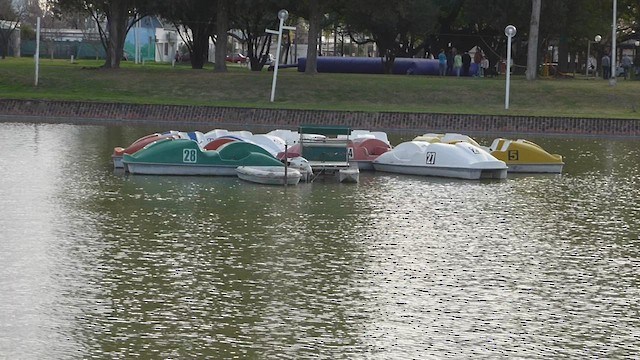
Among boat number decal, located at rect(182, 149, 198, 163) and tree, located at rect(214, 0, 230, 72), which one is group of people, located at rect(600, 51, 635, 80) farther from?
boat number decal, located at rect(182, 149, 198, 163)

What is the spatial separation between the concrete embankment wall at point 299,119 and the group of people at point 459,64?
19.5 meters

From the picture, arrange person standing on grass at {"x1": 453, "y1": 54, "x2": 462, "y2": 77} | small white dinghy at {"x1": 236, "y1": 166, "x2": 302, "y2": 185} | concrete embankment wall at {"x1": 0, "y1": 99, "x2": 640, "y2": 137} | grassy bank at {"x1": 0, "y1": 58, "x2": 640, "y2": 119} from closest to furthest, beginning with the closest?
small white dinghy at {"x1": 236, "y1": 166, "x2": 302, "y2": 185}
concrete embankment wall at {"x1": 0, "y1": 99, "x2": 640, "y2": 137}
grassy bank at {"x1": 0, "y1": 58, "x2": 640, "y2": 119}
person standing on grass at {"x1": 453, "y1": 54, "x2": 462, "y2": 77}

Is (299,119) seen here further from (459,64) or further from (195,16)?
(459,64)

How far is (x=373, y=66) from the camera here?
62656 millimetres

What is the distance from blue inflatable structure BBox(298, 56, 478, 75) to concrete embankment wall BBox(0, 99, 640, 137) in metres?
21.7

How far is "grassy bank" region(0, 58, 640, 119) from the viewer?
42.9 metres

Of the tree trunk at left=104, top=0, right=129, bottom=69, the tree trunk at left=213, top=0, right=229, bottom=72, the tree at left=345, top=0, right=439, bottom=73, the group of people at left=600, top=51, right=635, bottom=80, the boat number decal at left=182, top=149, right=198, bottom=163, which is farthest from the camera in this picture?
the group of people at left=600, top=51, right=635, bottom=80

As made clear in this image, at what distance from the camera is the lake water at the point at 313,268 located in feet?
40.3

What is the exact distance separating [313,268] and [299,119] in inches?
937

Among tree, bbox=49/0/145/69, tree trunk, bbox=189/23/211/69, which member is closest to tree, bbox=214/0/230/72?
tree, bbox=49/0/145/69

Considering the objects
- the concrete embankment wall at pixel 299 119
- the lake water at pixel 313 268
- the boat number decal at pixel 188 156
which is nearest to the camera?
the lake water at pixel 313 268

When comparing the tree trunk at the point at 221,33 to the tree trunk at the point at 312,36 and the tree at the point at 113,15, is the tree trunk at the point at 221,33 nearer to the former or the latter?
the tree at the point at 113,15

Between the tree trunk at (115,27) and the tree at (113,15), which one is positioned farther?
the tree at (113,15)

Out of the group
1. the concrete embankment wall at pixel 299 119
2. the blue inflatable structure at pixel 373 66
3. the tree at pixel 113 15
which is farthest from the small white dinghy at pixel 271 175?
the blue inflatable structure at pixel 373 66
